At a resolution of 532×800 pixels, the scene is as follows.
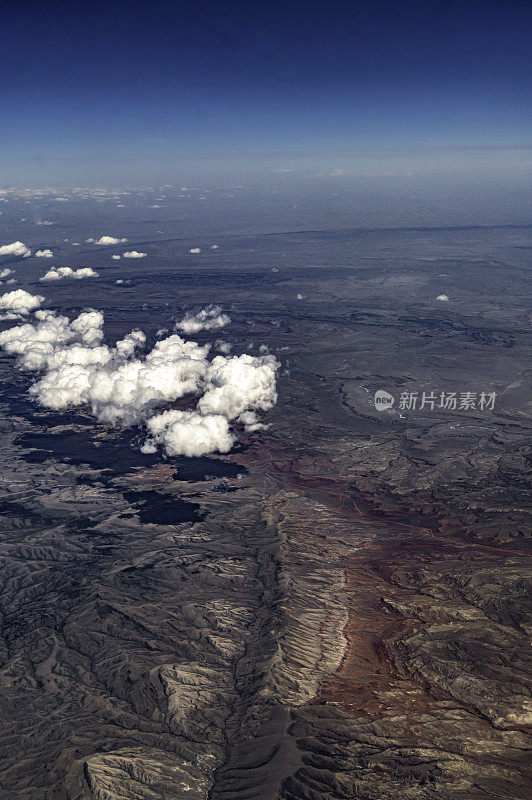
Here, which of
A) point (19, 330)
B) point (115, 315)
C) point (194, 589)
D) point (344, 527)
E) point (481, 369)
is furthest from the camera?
point (115, 315)

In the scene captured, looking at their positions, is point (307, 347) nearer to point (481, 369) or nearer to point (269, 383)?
point (269, 383)

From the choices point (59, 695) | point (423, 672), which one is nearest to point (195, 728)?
point (59, 695)

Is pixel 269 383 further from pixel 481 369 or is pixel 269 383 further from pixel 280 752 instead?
pixel 280 752

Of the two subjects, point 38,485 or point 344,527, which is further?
point 38,485

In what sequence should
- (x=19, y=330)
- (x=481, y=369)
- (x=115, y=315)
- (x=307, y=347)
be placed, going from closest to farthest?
1. (x=481, y=369)
2. (x=307, y=347)
3. (x=19, y=330)
4. (x=115, y=315)

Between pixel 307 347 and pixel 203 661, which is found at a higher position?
pixel 307 347

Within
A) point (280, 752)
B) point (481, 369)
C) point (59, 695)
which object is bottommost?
point (59, 695)

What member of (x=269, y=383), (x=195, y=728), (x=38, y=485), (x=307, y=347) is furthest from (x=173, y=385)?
(x=195, y=728)
